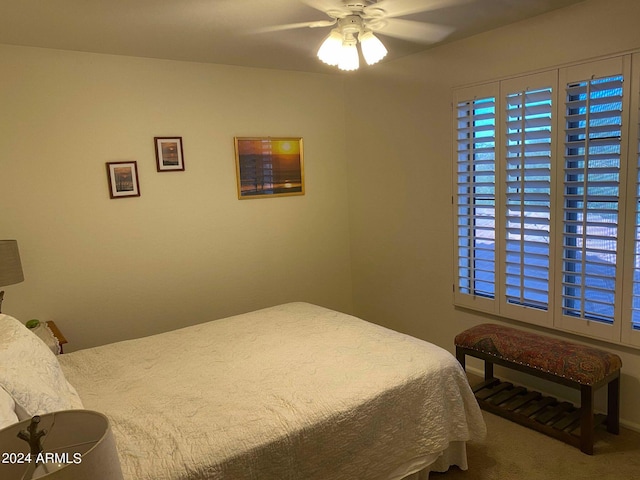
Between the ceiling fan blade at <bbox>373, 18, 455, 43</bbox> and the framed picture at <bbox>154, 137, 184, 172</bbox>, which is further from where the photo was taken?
the framed picture at <bbox>154, 137, 184, 172</bbox>

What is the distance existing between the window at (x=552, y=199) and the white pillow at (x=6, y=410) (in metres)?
2.79

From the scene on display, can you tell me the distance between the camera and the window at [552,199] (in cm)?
254

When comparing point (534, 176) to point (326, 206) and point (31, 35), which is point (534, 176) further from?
point (31, 35)

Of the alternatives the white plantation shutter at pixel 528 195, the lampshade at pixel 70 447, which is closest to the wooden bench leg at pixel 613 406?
the white plantation shutter at pixel 528 195

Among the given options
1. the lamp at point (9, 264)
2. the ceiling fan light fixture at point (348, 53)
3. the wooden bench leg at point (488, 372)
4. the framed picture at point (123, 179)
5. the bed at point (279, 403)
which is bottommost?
the wooden bench leg at point (488, 372)

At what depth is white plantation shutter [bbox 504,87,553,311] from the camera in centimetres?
284

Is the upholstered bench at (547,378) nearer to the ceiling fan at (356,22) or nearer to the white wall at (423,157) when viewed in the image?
the white wall at (423,157)

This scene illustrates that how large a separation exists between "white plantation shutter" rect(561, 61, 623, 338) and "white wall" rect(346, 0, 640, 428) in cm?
22

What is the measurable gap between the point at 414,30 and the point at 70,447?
9.39 feet

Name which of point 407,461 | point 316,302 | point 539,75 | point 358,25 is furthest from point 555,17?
point 316,302

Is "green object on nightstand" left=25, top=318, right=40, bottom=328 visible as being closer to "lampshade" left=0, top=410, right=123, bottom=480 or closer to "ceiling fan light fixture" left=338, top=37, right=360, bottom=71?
"lampshade" left=0, top=410, right=123, bottom=480

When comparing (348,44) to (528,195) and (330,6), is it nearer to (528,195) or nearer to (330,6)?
(330,6)

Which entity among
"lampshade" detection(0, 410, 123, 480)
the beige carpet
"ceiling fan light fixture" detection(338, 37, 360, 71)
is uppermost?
"ceiling fan light fixture" detection(338, 37, 360, 71)

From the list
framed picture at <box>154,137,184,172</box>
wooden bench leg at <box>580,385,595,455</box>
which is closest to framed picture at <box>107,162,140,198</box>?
framed picture at <box>154,137,184,172</box>
